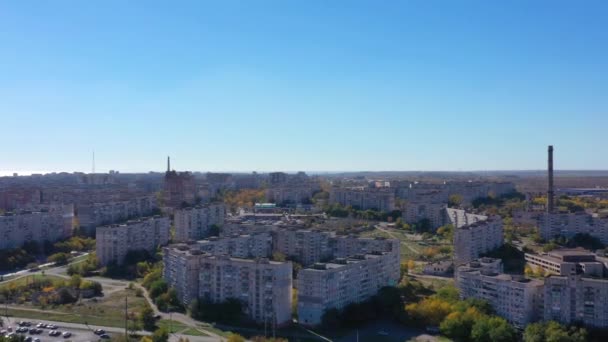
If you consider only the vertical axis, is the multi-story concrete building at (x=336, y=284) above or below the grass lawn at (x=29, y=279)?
above

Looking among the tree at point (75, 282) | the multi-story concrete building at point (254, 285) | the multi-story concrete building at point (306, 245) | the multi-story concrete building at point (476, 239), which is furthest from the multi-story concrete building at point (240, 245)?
the multi-story concrete building at point (476, 239)

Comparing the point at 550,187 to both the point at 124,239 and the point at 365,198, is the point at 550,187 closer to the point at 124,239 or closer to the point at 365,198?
the point at 365,198

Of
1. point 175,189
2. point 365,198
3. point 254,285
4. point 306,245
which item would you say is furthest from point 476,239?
point 175,189

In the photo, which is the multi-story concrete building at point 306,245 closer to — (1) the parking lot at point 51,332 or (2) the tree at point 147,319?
(2) the tree at point 147,319

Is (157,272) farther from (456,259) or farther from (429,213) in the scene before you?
(429,213)

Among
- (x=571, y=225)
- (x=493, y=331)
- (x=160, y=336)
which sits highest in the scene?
(x=571, y=225)

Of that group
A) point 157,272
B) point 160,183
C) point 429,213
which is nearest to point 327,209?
point 429,213
